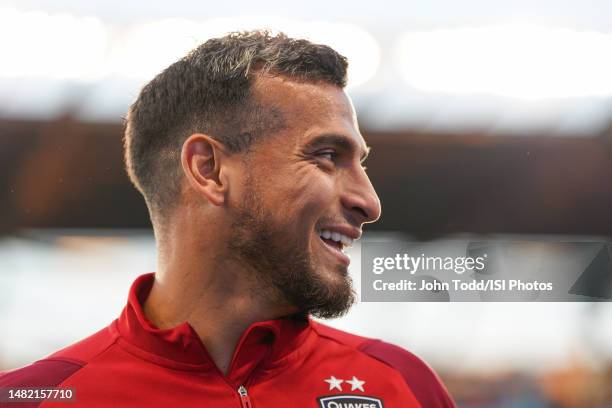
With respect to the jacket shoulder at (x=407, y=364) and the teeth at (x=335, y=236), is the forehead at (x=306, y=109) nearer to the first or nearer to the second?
the teeth at (x=335, y=236)

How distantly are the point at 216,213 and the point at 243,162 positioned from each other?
77 millimetres

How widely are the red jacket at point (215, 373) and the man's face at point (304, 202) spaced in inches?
2.9

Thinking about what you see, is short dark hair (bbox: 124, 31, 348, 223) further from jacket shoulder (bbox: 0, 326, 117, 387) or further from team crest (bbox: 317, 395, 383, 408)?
team crest (bbox: 317, 395, 383, 408)

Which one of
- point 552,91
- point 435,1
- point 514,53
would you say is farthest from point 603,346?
point 435,1

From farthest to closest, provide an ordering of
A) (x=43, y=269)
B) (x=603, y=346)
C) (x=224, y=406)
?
1. (x=603, y=346)
2. (x=43, y=269)
3. (x=224, y=406)

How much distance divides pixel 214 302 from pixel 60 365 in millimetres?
227

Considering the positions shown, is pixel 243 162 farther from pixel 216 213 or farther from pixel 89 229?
pixel 89 229

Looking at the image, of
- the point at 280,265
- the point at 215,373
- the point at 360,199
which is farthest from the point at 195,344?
the point at 360,199

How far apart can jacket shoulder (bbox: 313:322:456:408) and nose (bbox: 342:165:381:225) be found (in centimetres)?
22

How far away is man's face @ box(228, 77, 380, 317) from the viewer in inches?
35.4

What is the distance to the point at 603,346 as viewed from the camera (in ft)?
5.79

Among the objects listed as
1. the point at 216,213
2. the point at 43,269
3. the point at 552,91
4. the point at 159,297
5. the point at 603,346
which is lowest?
the point at 603,346

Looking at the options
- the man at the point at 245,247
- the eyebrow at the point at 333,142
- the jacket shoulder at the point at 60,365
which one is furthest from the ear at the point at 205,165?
the jacket shoulder at the point at 60,365

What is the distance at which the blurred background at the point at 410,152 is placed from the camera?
157 centimetres
